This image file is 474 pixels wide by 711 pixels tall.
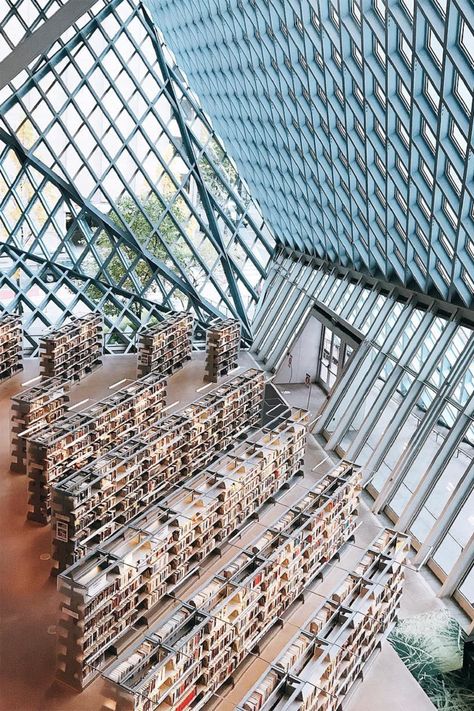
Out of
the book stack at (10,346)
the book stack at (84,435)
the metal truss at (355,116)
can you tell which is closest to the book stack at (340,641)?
the book stack at (84,435)

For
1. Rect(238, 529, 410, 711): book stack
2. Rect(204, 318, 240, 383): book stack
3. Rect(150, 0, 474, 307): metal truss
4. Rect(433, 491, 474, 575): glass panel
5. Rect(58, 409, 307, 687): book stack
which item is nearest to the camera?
Rect(238, 529, 410, 711): book stack

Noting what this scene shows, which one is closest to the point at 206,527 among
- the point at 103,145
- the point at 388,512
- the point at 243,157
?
the point at 388,512

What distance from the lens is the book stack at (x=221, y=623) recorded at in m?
9.70

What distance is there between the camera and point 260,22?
59.3 ft

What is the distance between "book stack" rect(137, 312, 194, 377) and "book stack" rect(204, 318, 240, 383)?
1.13 metres

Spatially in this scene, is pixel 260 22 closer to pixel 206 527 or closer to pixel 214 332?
pixel 214 332

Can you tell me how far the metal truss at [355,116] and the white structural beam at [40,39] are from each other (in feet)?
9.05

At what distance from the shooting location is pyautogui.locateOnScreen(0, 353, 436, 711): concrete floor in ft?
37.0

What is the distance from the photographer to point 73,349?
23938mm

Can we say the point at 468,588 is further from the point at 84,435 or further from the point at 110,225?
the point at 110,225

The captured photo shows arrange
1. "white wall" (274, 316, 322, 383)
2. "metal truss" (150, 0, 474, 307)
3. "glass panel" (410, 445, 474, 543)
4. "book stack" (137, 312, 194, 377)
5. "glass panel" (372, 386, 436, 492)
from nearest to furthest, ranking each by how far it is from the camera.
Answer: "metal truss" (150, 0, 474, 307) < "glass panel" (410, 445, 474, 543) < "glass panel" (372, 386, 436, 492) < "book stack" (137, 312, 194, 377) < "white wall" (274, 316, 322, 383)

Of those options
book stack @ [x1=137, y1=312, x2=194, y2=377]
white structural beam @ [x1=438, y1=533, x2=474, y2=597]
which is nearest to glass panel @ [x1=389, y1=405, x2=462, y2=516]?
white structural beam @ [x1=438, y1=533, x2=474, y2=597]

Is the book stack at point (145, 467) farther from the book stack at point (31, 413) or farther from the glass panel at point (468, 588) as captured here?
the glass panel at point (468, 588)

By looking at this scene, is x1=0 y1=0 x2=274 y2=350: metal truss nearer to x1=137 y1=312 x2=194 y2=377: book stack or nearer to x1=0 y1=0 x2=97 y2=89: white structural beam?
x1=0 y1=0 x2=97 y2=89: white structural beam
